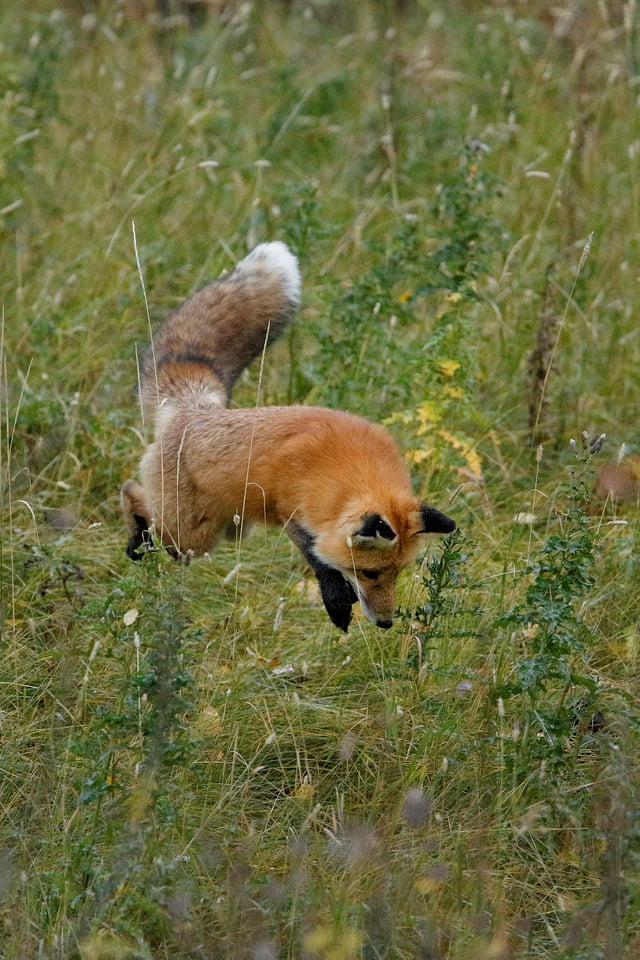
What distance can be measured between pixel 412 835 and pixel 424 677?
0.66m

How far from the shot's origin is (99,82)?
A: 9461mm

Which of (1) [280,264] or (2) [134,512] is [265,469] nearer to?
(2) [134,512]

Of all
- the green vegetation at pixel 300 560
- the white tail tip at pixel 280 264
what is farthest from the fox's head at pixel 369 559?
the white tail tip at pixel 280 264

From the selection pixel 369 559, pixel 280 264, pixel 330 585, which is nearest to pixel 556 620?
pixel 369 559

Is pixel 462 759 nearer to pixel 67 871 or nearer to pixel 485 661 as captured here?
pixel 485 661

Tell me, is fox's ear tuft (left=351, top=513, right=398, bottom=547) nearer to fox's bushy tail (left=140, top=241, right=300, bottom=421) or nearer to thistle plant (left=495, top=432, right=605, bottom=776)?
thistle plant (left=495, top=432, right=605, bottom=776)

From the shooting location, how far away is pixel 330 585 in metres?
4.88

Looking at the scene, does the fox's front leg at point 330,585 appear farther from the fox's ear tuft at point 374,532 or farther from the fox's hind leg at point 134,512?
the fox's hind leg at point 134,512

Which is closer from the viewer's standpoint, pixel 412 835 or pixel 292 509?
pixel 412 835

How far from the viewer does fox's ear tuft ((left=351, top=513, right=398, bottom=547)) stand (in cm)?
444

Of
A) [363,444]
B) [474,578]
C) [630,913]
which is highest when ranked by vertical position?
[363,444]

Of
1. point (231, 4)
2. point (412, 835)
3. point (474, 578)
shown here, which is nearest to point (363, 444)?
point (474, 578)

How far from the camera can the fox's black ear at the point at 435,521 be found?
4602 mm

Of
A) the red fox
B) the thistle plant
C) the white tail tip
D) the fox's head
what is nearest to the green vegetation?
the thistle plant
